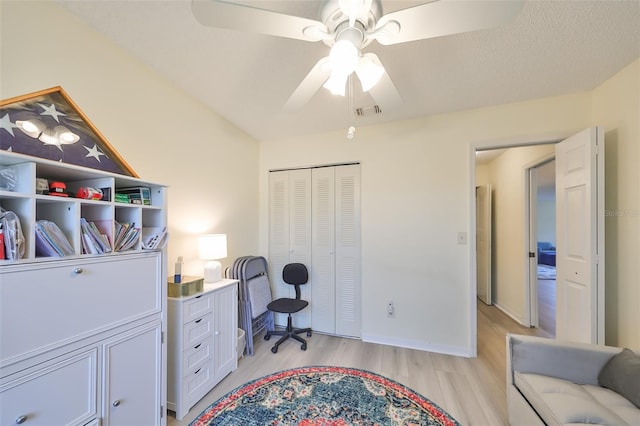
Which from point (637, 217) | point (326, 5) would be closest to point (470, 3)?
point (326, 5)

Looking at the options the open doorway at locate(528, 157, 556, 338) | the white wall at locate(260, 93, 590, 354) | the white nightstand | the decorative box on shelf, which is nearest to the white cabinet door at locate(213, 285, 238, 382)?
the white nightstand

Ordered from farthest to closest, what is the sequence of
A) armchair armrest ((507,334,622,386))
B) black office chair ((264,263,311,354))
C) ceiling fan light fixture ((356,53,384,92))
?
black office chair ((264,263,311,354))
armchair armrest ((507,334,622,386))
ceiling fan light fixture ((356,53,384,92))

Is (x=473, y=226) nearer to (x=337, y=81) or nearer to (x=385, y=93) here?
(x=385, y=93)

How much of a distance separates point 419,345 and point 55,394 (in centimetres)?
274

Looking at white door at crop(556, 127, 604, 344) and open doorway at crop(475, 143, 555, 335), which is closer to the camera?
white door at crop(556, 127, 604, 344)

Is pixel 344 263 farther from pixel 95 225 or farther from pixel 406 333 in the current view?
pixel 95 225

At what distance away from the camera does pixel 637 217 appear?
1.67 metres

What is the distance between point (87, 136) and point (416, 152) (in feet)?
8.85

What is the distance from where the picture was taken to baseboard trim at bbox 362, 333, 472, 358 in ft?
7.82

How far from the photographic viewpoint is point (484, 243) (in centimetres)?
398

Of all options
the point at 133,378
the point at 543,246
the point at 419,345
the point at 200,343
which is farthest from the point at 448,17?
the point at 543,246

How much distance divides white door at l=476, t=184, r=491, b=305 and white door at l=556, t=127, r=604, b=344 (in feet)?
5.98

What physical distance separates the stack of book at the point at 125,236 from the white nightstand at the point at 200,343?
1.81 feet

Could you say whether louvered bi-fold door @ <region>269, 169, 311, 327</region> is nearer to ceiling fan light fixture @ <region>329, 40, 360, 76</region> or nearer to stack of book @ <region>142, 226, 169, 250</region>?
stack of book @ <region>142, 226, 169, 250</region>
